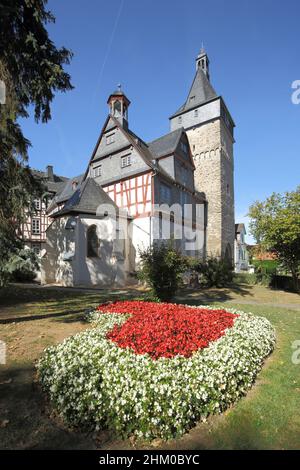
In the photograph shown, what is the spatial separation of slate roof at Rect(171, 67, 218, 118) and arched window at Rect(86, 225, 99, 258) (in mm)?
18444

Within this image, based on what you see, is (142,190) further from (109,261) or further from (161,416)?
(161,416)

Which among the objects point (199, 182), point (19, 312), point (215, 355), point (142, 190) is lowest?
point (19, 312)

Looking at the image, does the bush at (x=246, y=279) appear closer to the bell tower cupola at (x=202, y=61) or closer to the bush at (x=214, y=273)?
the bush at (x=214, y=273)

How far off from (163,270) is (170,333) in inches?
206

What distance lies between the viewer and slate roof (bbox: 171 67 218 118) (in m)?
28.0

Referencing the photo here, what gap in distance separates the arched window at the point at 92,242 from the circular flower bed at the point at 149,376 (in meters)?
13.7

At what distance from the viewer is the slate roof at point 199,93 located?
28000 millimetres

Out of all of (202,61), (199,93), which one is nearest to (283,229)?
(199,93)

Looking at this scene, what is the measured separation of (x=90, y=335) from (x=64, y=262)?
14.2 meters

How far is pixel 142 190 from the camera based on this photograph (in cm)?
2036

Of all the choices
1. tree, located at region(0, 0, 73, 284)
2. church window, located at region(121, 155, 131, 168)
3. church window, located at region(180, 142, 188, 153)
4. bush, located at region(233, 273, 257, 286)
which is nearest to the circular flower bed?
tree, located at region(0, 0, 73, 284)

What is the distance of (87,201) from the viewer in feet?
63.4

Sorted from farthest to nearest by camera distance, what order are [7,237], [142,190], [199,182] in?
1. [199,182]
2. [142,190]
3. [7,237]
